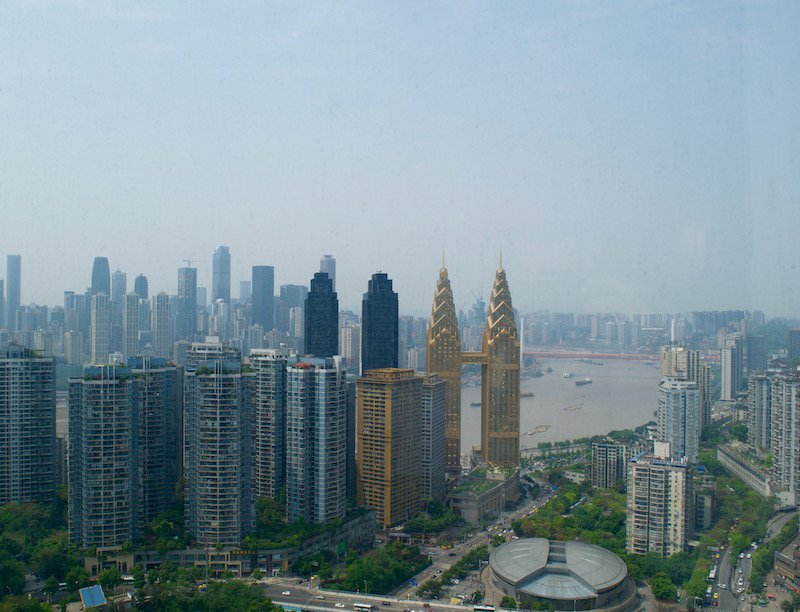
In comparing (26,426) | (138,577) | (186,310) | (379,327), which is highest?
(186,310)

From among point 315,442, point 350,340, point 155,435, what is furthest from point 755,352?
point 155,435

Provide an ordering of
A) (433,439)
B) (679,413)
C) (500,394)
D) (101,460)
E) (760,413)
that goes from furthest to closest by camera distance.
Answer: (500,394) → (679,413) → (433,439) → (760,413) → (101,460)

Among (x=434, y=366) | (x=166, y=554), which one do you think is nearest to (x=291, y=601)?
(x=166, y=554)

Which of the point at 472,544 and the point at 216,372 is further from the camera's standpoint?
the point at 472,544

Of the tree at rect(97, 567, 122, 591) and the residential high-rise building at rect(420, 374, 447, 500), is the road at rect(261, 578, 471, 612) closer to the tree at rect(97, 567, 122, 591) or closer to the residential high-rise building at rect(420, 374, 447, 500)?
the tree at rect(97, 567, 122, 591)

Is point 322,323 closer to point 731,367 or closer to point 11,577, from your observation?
point 731,367

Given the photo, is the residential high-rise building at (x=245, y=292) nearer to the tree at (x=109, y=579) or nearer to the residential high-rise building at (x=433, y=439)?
the residential high-rise building at (x=433, y=439)

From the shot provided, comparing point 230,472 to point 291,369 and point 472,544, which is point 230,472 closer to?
point 291,369

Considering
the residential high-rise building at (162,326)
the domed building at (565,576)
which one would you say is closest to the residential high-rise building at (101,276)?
the residential high-rise building at (162,326)
